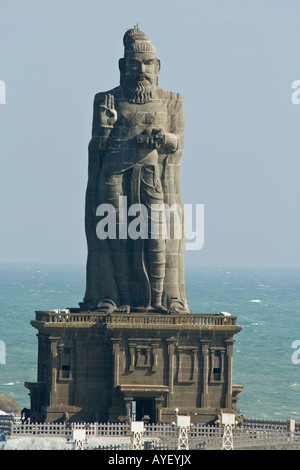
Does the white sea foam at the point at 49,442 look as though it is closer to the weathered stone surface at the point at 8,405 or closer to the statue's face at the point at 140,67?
the statue's face at the point at 140,67

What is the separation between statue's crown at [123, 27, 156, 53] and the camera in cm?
7319

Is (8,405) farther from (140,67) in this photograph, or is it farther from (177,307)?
(140,67)

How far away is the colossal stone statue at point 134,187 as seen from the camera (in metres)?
73.2

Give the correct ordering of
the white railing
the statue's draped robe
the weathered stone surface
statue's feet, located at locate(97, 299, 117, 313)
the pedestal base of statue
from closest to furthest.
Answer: the white railing → the pedestal base of statue → statue's feet, located at locate(97, 299, 117, 313) → the statue's draped robe → the weathered stone surface

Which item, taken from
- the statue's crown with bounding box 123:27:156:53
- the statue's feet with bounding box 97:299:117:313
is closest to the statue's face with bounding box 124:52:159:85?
the statue's crown with bounding box 123:27:156:53

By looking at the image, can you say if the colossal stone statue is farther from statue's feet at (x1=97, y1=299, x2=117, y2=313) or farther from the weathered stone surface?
the weathered stone surface

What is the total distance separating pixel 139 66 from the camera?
73188 mm

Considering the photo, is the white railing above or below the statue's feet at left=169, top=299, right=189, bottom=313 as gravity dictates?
below

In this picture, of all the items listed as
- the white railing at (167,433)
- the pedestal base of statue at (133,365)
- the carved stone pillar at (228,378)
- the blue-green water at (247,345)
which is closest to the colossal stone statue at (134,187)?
the pedestal base of statue at (133,365)

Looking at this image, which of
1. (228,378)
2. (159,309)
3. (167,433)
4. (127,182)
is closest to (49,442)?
(167,433)

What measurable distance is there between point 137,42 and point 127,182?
5.22 meters

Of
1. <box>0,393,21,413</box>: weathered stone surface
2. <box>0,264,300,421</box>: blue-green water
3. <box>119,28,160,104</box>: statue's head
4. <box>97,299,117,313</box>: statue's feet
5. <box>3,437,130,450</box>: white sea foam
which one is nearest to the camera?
<box>3,437,130,450</box>: white sea foam
